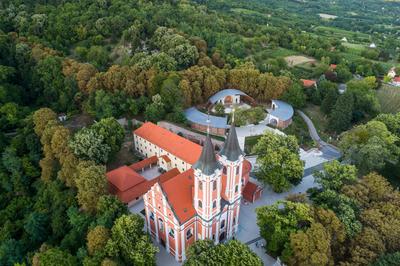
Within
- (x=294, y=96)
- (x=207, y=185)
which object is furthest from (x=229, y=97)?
(x=207, y=185)

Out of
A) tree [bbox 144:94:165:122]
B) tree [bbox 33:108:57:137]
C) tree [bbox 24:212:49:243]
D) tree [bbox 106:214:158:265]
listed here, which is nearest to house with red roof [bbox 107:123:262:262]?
tree [bbox 106:214:158:265]

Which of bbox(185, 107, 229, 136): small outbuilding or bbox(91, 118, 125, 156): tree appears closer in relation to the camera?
bbox(91, 118, 125, 156): tree

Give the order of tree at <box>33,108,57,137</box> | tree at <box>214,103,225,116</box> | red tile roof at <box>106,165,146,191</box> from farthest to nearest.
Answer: tree at <box>214,103,225,116</box> → tree at <box>33,108,57,137</box> → red tile roof at <box>106,165,146,191</box>

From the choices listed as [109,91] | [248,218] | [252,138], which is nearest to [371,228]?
[248,218]

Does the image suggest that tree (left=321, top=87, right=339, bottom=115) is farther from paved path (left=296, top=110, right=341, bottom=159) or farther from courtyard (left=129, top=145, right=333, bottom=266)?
courtyard (left=129, top=145, right=333, bottom=266)

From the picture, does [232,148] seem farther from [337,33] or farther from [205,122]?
[337,33]

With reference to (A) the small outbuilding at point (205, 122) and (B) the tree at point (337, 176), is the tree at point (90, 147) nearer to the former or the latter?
(A) the small outbuilding at point (205, 122)
